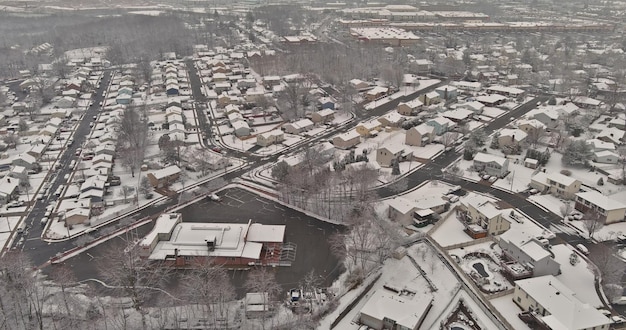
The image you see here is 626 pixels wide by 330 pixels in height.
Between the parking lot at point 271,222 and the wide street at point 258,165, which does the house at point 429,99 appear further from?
the parking lot at point 271,222

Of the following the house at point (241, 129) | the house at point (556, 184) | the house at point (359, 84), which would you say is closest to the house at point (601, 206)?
the house at point (556, 184)

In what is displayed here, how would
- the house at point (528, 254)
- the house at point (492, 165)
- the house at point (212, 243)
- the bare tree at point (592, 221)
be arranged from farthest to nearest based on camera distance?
the house at point (492, 165)
the bare tree at point (592, 221)
the house at point (212, 243)
the house at point (528, 254)

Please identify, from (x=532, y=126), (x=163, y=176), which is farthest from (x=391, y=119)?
(x=163, y=176)

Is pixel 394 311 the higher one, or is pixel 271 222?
pixel 394 311

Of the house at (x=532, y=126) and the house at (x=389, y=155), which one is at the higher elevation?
the house at (x=532, y=126)

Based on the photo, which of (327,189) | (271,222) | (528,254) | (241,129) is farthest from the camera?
(241,129)

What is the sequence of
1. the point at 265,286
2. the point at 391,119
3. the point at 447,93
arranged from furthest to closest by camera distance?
the point at 447,93 → the point at 391,119 → the point at 265,286

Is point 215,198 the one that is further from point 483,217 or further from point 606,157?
point 606,157
